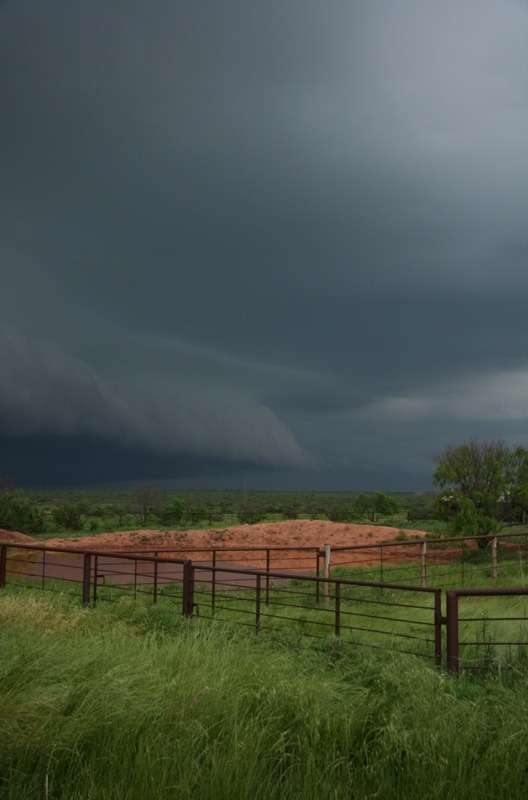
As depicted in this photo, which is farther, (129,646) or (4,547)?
(4,547)

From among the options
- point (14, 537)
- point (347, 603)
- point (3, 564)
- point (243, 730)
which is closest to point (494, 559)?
point (347, 603)

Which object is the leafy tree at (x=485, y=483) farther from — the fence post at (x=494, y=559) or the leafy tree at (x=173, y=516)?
the leafy tree at (x=173, y=516)

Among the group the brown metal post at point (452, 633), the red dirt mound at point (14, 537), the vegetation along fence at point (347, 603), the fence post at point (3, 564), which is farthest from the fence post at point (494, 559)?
the red dirt mound at point (14, 537)

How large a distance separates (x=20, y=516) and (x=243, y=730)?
102ft

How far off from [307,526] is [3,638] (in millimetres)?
23620

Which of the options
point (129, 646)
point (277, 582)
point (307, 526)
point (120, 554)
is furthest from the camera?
point (307, 526)

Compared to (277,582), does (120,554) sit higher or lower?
higher

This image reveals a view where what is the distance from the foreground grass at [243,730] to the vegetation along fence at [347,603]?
1.04 metres

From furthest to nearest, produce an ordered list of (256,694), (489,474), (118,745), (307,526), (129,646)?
(307,526)
(489,474)
(129,646)
(256,694)
(118,745)

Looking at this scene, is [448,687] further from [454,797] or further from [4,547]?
[4,547]

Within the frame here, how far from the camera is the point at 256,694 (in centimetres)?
620

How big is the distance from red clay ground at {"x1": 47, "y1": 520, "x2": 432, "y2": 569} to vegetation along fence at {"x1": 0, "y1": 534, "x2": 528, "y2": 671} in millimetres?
2633

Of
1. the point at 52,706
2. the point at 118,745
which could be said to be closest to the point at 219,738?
the point at 118,745

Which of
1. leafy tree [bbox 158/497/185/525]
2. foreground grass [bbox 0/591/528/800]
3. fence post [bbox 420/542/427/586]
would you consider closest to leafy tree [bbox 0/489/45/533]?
leafy tree [bbox 158/497/185/525]
